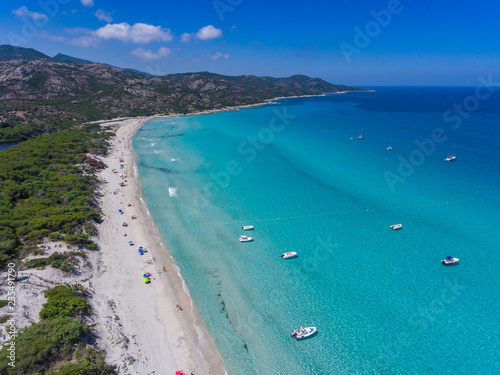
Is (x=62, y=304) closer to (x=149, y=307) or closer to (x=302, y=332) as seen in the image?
(x=149, y=307)

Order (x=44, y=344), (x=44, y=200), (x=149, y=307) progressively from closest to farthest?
1. (x=44, y=344)
2. (x=149, y=307)
3. (x=44, y=200)

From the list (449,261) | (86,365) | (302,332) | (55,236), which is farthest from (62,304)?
(449,261)

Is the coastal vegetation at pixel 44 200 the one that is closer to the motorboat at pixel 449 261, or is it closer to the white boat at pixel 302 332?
the white boat at pixel 302 332

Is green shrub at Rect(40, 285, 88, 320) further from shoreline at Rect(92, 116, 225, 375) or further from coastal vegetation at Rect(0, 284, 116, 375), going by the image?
shoreline at Rect(92, 116, 225, 375)

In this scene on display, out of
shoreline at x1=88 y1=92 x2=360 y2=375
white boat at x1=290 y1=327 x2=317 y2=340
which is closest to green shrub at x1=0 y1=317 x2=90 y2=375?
shoreline at x1=88 y1=92 x2=360 y2=375

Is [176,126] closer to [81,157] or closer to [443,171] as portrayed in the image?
[81,157]

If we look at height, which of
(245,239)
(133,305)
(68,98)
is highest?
(68,98)

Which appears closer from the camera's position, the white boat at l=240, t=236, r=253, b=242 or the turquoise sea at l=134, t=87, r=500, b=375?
the turquoise sea at l=134, t=87, r=500, b=375

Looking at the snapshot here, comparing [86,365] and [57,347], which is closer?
[86,365]
